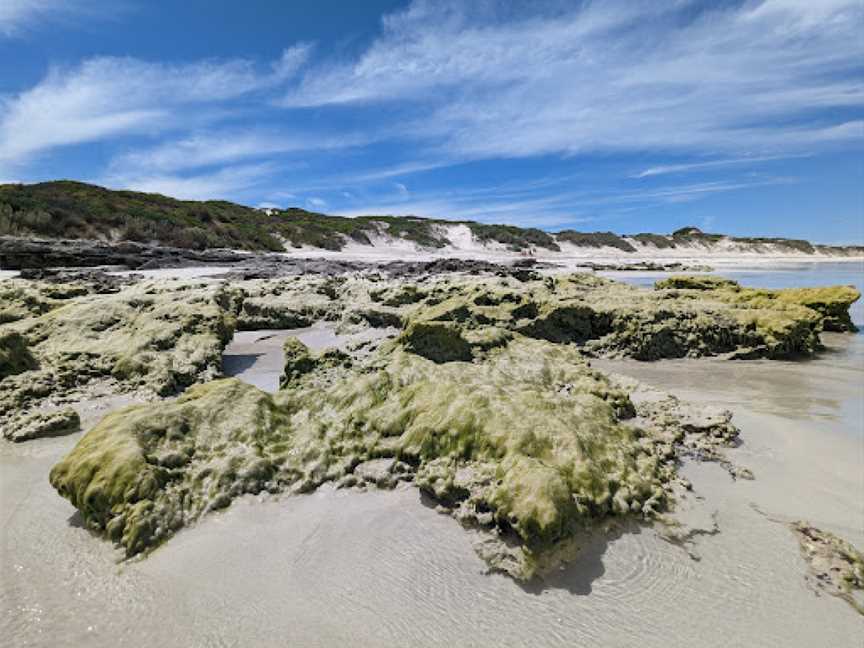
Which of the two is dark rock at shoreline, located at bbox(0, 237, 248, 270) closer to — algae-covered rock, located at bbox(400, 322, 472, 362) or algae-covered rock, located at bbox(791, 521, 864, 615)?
algae-covered rock, located at bbox(400, 322, 472, 362)

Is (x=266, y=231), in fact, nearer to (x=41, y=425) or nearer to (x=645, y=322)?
(x=645, y=322)

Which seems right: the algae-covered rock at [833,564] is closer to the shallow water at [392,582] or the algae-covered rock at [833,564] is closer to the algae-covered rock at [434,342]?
the shallow water at [392,582]

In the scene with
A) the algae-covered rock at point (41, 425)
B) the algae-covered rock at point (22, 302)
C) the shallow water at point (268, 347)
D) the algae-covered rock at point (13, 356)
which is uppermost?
the algae-covered rock at point (22, 302)

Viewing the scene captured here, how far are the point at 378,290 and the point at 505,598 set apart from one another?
31.8 feet

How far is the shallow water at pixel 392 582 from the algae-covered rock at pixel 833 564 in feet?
0.21

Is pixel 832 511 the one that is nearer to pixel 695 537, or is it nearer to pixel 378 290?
pixel 695 537

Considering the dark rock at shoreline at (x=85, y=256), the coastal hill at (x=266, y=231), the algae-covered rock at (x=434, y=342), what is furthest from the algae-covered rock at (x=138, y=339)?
the coastal hill at (x=266, y=231)

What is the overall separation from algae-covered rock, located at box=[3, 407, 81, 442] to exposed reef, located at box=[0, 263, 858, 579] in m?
0.04

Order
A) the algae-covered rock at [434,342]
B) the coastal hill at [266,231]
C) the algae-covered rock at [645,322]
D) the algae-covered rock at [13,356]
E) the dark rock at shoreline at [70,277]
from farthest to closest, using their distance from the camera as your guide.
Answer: the coastal hill at [266,231] → the dark rock at shoreline at [70,277] → the algae-covered rock at [645,322] → the algae-covered rock at [434,342] → the algae-covered rock at [13,356]

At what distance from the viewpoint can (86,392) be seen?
613cm

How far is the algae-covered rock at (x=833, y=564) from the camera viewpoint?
281 centimetres

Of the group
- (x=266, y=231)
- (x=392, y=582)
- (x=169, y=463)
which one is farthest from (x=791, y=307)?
(x=266, y=231)

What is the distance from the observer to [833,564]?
117 inches

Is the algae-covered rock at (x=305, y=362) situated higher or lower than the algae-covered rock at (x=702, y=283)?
lower
